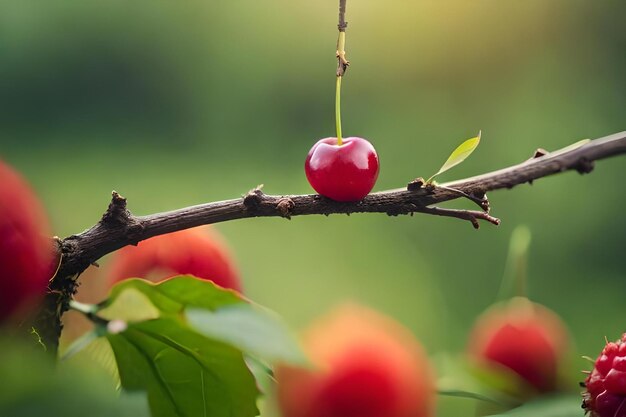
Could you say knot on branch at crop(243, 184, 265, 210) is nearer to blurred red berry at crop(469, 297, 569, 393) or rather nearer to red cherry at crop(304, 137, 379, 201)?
red cherry at crop(304, 137, 379, 201)

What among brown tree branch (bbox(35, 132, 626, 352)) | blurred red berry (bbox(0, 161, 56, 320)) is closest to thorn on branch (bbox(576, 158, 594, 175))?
brown tree branch (bbox(35, 132, 626, 352))

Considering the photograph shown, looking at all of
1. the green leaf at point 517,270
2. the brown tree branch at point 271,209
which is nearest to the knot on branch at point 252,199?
the brown tree branch at point 271,209

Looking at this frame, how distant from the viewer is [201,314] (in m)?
0.12

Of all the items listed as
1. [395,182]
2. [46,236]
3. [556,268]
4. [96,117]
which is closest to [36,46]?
[96,117]

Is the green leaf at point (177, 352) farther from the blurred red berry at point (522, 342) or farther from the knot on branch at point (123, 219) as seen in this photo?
the blurred red berry at point (522, 342)

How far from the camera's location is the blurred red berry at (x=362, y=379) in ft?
0.75

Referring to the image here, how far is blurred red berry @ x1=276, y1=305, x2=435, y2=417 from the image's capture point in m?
0.23

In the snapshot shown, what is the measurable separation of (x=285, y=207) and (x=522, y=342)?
158 millimetres

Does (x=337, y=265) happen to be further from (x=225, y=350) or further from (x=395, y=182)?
(x=225, y=350)

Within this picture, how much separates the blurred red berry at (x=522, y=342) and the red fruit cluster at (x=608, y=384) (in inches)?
3.5

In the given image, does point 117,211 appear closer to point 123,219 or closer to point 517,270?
point 123,219

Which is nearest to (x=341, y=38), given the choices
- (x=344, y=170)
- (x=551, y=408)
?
(x=344, y=170)

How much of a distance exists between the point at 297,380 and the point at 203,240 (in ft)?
0.18

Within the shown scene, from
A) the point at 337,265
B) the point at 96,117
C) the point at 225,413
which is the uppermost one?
the point at 96,117
